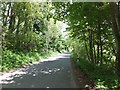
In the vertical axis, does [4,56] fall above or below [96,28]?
below

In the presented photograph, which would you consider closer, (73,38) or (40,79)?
(40,79)

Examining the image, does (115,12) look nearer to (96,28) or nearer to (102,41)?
(96,28)

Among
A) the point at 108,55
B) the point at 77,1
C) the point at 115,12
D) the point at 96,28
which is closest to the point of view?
the point at 115,12

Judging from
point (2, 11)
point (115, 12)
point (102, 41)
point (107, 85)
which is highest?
point (2, 11)

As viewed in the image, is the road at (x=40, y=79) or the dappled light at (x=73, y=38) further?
the dappled light at (x=73, y=38)

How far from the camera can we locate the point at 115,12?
15.0m

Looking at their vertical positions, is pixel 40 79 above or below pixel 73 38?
below

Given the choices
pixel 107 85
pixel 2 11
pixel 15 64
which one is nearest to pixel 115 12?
pixel 107 85

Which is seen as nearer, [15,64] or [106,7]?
[106,7]

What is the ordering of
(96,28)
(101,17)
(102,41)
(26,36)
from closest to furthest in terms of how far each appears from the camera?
(101,17) → (96,28) → (102,41) → (26,36)

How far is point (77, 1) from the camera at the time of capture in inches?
639

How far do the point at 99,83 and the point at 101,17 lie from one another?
7138mm

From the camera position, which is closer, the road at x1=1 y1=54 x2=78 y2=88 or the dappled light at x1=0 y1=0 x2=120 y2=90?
the road at x1=1 y1=54 x2=78 y2=88

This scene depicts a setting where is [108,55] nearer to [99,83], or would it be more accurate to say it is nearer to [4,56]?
[4,56]
